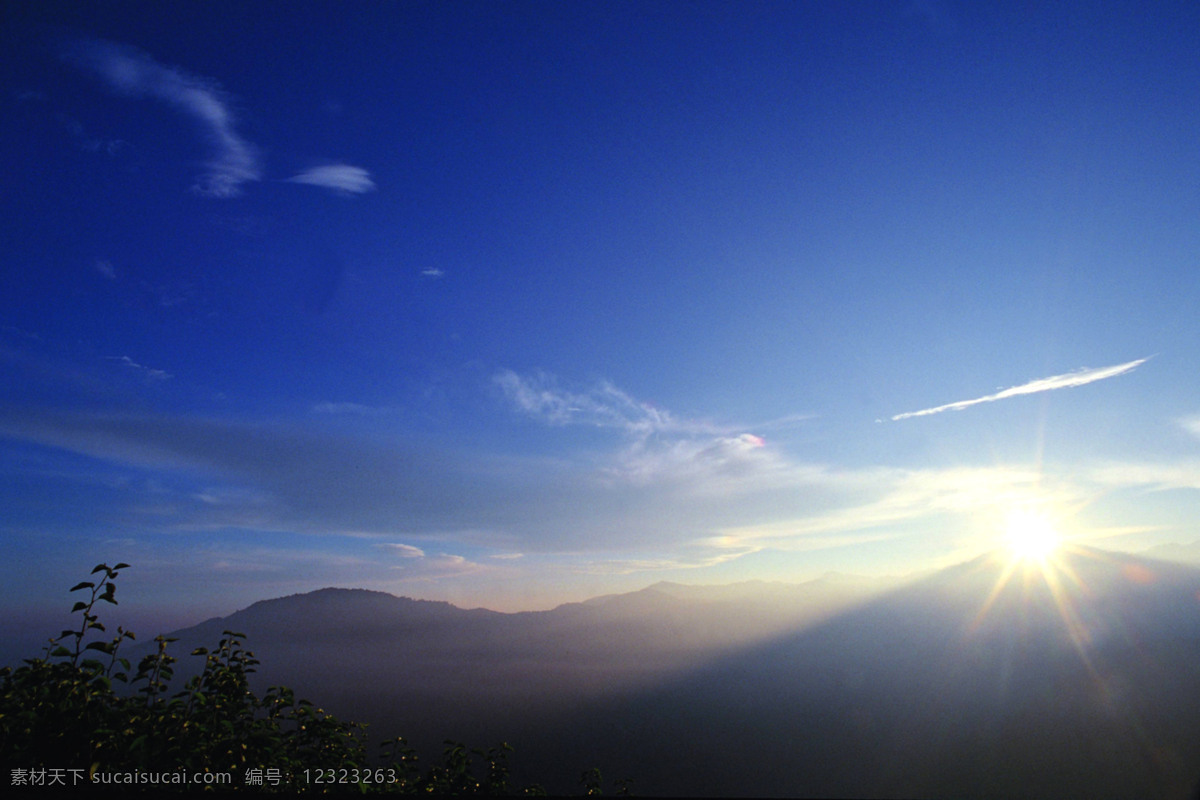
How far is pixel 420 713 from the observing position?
643 ft

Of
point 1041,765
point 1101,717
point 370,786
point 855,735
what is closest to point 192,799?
point 370,786

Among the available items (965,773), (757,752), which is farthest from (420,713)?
(965,773)

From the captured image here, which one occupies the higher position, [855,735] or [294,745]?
[294,745]

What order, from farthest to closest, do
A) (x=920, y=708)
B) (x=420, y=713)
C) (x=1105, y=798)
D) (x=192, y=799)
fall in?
(x=420, y=713) → (x=920, y=708) → (x=1105, y=798) → (x=192, y=799)

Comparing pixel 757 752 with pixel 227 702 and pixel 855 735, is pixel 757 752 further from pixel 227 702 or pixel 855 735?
pixel 227 702

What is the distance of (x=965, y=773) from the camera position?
128 meters

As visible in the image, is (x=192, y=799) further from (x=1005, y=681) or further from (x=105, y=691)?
(x=1005, y=681)

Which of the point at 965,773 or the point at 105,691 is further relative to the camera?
the point at 965,773

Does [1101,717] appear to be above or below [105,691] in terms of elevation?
below

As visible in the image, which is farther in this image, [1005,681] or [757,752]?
[1005,681]

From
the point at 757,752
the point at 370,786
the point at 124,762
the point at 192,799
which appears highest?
the point at 192,799

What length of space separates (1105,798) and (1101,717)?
55.0 metres

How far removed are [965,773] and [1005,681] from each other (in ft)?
246

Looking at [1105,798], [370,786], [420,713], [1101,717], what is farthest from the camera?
[420,713]
